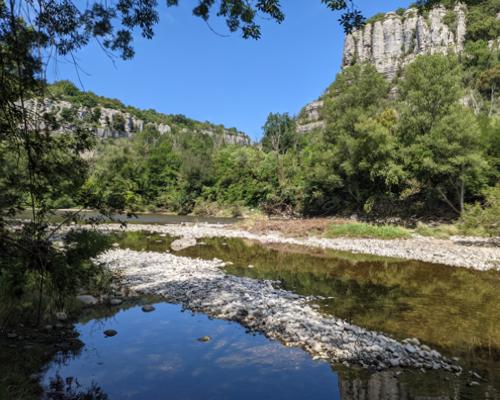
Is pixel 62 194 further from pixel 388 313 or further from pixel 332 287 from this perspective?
pixel 332 287

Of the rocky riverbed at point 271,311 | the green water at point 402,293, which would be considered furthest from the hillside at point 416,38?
the rocky riverbed at point 271,311

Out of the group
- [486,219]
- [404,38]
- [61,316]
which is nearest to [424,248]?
[486,219]

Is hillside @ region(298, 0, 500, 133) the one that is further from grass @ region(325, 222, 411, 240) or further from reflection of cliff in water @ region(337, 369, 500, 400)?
reflection of cliff in water @ region(337, 369, 500, 400)

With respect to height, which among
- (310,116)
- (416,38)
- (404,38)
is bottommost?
(310,116)

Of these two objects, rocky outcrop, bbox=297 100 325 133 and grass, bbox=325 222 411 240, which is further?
rocky outcrop, bbox=297 100 325 133

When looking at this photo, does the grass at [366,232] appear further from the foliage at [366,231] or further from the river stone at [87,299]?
the river stone at [87,299]

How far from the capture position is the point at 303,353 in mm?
5605

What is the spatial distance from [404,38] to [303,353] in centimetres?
11813

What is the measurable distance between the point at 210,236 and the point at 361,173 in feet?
46.8

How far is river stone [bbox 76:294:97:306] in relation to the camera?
7594mm

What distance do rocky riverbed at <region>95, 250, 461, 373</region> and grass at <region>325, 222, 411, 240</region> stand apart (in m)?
9.86

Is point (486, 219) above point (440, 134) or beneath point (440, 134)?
beneath

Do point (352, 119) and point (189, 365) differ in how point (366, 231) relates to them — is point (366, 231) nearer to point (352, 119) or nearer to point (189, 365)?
point (352, 119)

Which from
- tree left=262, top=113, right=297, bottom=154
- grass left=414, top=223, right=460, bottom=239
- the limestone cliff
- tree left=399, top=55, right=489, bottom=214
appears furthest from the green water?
the limestone cliff
